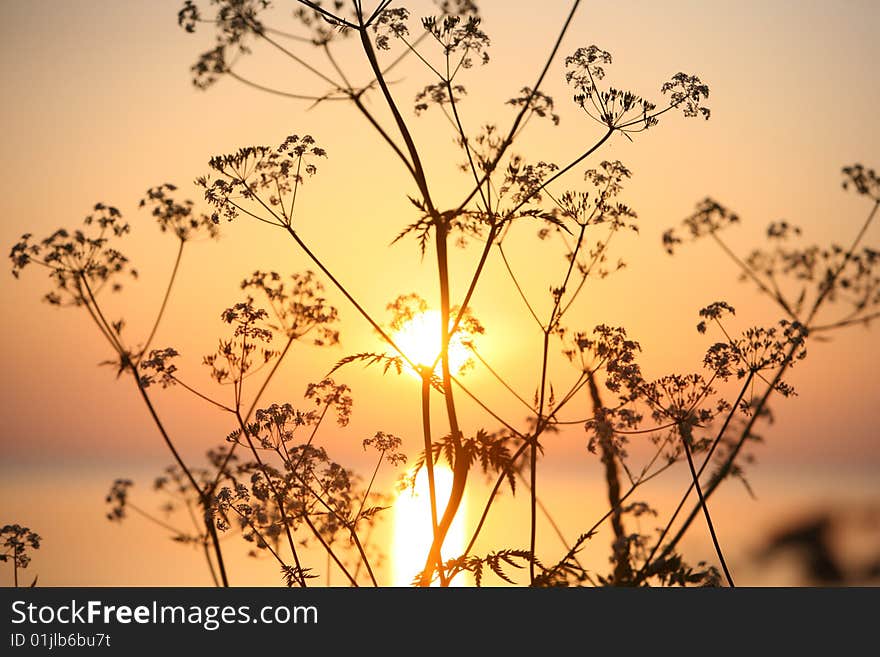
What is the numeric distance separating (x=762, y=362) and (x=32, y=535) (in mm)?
5144

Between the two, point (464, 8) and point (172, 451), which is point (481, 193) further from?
point (172, 451)

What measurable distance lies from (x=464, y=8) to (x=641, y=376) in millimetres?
2633

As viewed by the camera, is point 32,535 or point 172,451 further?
point 32,535

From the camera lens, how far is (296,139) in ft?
22.6

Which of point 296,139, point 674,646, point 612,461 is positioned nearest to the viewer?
point 674,646

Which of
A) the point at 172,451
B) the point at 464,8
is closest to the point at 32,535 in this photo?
the point at 172,451

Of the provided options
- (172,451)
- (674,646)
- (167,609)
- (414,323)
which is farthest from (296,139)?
(674,646)

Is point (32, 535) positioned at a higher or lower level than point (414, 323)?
lower

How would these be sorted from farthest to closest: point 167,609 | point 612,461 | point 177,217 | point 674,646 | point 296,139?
point 177,217
point 296,139
point 612,461
point 167,609
point 674,646

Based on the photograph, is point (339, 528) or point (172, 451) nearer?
point (172, 451)

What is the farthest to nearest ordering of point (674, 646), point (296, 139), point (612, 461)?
1. point (296, 139)
2. point (612, 461)
3. point (674, 646)

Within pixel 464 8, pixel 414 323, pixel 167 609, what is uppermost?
pixel 464 8

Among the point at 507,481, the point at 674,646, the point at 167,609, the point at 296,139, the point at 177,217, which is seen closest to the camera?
the point at 674,646

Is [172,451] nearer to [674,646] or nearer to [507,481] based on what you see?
[507,481]
